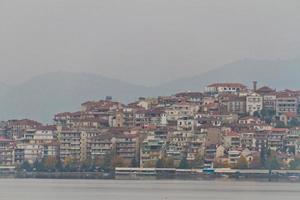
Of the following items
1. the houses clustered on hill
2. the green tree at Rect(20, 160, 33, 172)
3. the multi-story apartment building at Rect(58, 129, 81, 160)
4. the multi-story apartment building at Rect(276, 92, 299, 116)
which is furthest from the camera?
the multi-story apartment building at Rect(276, 92, 299, 116)

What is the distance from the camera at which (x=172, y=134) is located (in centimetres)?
5597

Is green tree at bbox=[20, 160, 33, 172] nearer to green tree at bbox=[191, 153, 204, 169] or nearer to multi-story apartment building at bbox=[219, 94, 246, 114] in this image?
green tree at bbox=[191, 153, 204, 169]

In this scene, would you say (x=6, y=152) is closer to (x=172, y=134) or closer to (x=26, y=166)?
(x=26, y=166)

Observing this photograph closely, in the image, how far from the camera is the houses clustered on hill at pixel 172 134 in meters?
52.1

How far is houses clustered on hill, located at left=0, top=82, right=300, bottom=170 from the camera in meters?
52.1

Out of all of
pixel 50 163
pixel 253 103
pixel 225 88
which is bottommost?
pixel 50 163

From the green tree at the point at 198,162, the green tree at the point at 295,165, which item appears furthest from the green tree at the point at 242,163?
the green tree at the point at 198,162

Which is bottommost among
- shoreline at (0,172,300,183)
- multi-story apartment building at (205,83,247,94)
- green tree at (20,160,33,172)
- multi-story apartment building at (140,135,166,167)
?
shoreline at (0,172,300,183)

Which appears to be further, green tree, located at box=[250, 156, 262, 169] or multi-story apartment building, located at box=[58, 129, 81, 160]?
multi-story apartment building, located at box=[58, 129, 81, 160]

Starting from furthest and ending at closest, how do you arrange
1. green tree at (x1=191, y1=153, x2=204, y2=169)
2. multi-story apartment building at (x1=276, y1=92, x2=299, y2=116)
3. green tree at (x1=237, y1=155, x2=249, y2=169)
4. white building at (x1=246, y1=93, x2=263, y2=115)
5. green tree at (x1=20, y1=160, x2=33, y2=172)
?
1. white building at (x1=246, y1=93, x2=263, y2=115)
2. multi-story apartment building at (x1=276, y1=92, x2=299, y2=116)
3. green tree at (x1=20, y1=160, x2=33, y2=172)
4. green tree at (x1=191, y1=153, x2=204, y2=169)
5. green tree at (x1=237, y1=155, x2=249, y2=169)

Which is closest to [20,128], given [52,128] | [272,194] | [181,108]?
[52,128]

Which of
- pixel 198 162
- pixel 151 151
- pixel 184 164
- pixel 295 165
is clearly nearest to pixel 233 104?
pixel 151 151

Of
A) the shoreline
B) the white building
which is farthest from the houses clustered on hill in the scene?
the shoreline

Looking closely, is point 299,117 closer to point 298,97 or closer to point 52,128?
point 298,97
